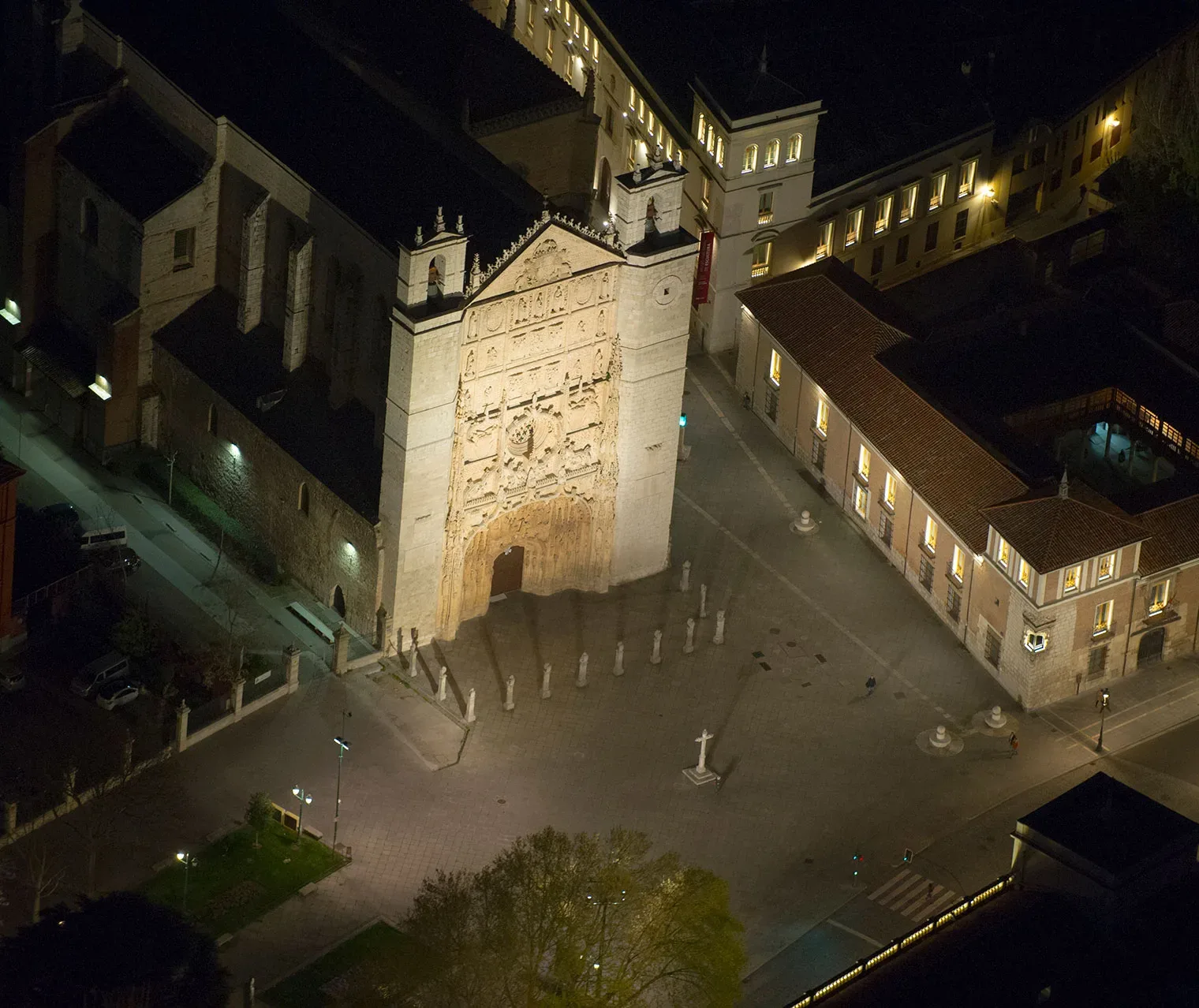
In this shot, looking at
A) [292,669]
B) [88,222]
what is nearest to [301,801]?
[292,669]

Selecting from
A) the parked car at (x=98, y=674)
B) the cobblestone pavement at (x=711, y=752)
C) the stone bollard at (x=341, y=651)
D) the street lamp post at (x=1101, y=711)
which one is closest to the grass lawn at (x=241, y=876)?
the cobblestone pavement at (x=711, y=752)

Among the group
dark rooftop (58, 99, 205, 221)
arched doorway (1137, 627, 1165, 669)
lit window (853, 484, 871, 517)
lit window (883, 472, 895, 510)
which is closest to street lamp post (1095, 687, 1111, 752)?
arched doorway (1137, 627, 1165, 669)

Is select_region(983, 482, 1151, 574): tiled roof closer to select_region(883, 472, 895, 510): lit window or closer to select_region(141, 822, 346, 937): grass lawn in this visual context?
select_region(883, 472, 895, 510): lit window

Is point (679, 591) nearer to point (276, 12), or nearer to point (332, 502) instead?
point (332, 502)

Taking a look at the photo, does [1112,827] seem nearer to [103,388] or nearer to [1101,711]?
[1101,711]

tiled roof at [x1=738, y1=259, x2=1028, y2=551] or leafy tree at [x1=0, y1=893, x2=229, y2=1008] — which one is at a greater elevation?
tiled roof at [x1=738, y1=259, x2=1028, y2=551]

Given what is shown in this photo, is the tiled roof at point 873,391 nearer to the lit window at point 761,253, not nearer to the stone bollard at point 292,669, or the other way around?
the lit window at point 761,253

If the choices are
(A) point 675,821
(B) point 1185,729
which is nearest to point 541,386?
(A) point 675,821
